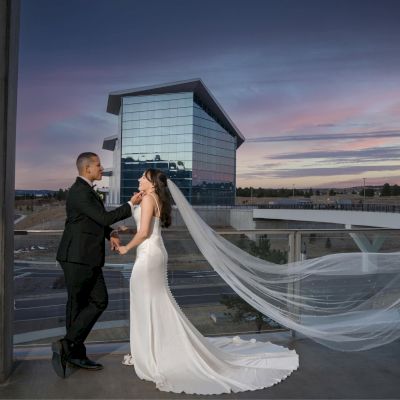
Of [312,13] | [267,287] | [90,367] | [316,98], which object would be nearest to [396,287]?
[267,287]

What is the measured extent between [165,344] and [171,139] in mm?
59714

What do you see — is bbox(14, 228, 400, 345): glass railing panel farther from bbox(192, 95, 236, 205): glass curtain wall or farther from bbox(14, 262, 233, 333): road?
bbox(192, 95, 236, 205): glass curtain wall

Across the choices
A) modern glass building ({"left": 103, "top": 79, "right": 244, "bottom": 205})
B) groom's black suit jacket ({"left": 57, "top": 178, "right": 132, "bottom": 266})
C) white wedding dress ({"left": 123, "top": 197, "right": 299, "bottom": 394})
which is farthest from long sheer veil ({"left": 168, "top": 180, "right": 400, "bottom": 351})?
modern glass building ({"left": 103, "top": 79, "right": 244, "bottom": 205})

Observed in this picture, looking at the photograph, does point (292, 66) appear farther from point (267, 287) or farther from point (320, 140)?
point (267, 287)

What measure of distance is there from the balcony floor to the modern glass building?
57.9 meters

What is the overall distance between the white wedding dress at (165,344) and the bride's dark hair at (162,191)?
7cm

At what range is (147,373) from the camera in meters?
3.83

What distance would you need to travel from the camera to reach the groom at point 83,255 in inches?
149

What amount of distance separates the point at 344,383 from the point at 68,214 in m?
2.48

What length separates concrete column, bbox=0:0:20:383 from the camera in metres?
3.61

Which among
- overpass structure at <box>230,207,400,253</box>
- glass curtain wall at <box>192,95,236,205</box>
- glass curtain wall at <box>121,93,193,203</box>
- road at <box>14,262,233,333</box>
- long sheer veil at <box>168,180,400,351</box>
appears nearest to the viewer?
road at <box>14,262,233,333</box>

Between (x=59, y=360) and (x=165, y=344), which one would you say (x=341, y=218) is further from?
(x=59, y=360)

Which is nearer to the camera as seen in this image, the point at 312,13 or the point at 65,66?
the point at 312,13

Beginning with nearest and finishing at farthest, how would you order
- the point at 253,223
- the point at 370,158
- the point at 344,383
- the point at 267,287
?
the point at 344,383, the point at 267,287, the point at 253,223, the point at 370,158
